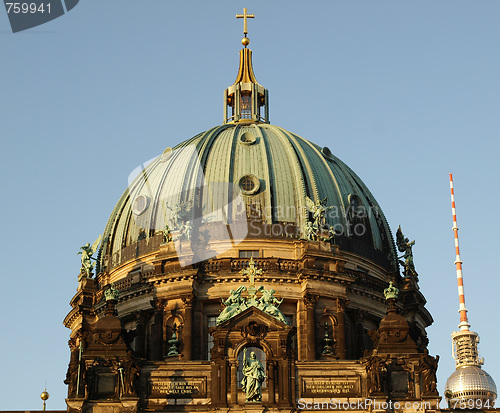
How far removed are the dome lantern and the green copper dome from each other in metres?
6.26

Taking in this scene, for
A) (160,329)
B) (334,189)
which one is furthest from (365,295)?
(160,329)

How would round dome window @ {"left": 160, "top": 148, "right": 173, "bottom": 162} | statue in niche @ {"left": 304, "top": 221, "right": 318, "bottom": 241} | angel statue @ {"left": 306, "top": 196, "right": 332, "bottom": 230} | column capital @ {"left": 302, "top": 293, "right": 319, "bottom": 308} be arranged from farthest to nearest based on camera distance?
round dome window @ {"left": 160, "top": 148, "right": 173, "bottom": 162}
angel statue @ {"left": 306, "top": 196, "right": 332, "bottom": 230}
statue in niche @ {"left": 304, "top": 221, "right": 318, "bottom": 241}
column capital @ {"left": 302, "top": 293, "right": 319, "bottom": 308}

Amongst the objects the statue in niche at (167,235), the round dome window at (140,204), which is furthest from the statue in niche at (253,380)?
the round dome window at (140,204)

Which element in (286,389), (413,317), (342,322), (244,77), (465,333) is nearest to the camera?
(286,389)

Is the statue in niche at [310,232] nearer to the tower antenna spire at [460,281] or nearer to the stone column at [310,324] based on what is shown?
the stone column at [310,324]

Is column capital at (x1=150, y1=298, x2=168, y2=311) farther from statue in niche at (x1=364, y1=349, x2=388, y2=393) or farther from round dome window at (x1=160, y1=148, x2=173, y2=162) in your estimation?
statue in niche at (x1=364, y1=349, x2=388, y2=393)

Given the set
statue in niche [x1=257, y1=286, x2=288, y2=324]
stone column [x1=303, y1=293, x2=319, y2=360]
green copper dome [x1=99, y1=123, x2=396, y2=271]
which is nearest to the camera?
statue in niche [x1=257, y1=286, x2=288, y2=324]

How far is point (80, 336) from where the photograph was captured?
74.1 metres

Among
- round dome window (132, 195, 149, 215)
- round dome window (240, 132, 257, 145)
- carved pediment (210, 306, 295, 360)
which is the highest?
round dome window (240, 132, 257, 145)

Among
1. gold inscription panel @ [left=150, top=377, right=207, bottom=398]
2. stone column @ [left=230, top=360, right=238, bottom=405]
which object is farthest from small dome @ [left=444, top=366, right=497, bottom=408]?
gold inscription panel @ [left=150, top=377, right=207, bottom=398]

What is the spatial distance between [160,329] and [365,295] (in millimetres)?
14459

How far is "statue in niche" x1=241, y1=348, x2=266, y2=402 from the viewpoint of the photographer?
191 feet

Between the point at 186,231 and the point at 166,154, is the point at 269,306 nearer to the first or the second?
the point at 186,231

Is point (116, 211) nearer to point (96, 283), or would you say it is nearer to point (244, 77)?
point (96, 283)
